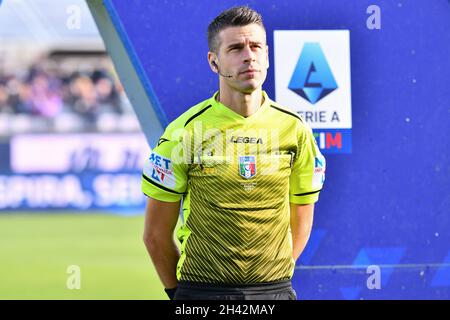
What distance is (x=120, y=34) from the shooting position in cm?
489

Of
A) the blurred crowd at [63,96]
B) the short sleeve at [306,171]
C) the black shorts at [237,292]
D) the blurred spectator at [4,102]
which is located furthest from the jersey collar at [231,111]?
the blurred spectator at [4,102]

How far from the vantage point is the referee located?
374 cm

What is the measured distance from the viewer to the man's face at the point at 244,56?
3.77m

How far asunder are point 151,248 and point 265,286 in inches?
19.8

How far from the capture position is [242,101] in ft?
12.7

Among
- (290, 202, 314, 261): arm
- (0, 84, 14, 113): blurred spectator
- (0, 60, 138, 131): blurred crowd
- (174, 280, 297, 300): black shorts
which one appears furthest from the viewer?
(0, 84, 14, 113): blurred spectator

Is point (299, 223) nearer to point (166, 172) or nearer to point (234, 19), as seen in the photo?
point (166, 172)

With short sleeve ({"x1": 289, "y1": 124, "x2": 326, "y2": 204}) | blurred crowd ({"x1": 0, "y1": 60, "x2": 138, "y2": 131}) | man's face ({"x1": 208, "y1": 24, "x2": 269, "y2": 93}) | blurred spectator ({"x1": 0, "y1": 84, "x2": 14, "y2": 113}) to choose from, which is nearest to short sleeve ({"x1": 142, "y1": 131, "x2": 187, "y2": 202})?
man's face ({"x1": 208, "y1": 24, "x2": 269, "y2": 93})

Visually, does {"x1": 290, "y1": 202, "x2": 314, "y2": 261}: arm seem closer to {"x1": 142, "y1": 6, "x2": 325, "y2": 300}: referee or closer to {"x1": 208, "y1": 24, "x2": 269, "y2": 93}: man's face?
{"x1": 142, "y1": 6, "x2": 325, "y2": 300}: referee

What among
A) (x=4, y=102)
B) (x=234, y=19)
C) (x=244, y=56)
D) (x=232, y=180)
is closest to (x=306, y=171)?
(x=232, y=180)

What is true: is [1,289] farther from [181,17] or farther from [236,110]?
[236,110]

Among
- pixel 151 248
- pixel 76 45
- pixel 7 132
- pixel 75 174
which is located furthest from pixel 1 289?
pixel 76 45

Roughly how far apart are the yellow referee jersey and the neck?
0.02 metres

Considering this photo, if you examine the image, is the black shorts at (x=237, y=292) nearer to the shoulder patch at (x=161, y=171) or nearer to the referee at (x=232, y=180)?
the referee at (x=232, y=180)
